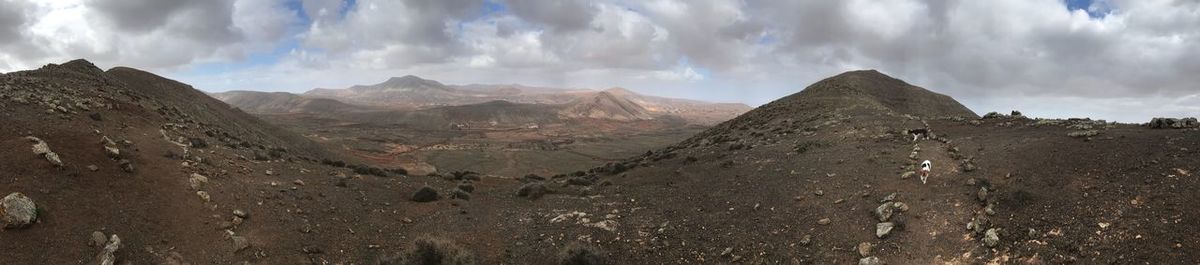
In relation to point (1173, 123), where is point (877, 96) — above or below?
above

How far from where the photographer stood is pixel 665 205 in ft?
78.4

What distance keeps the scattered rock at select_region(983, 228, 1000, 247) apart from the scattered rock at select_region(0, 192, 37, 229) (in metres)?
23.8

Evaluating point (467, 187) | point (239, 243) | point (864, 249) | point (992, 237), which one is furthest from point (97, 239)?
point (992, 237)

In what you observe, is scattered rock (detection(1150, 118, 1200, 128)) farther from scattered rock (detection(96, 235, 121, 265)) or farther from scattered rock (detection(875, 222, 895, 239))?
scattered rock (detection(96, 235, 121, 265))

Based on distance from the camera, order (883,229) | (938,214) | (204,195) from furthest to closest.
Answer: (204,195)
(938,214)
(883,229)

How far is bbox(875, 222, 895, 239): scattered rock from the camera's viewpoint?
1565cm

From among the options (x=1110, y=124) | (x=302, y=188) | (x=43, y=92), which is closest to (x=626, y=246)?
(x=302, y=188)

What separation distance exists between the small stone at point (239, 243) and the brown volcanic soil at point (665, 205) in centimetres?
21

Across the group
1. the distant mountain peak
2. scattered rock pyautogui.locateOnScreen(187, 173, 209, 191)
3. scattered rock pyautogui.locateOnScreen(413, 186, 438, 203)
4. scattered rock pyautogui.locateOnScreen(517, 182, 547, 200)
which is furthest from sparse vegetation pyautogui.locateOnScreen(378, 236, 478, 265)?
the distant mountain peak

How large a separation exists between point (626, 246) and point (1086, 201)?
12.5m

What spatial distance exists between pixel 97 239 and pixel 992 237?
73.9ft

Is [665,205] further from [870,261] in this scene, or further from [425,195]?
[425,195]

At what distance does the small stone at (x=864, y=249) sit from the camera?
1480 centimetres

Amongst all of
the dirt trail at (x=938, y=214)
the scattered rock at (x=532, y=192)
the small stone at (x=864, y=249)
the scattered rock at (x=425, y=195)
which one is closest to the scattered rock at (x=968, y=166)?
the dirt trail at (x=938, y=214)
